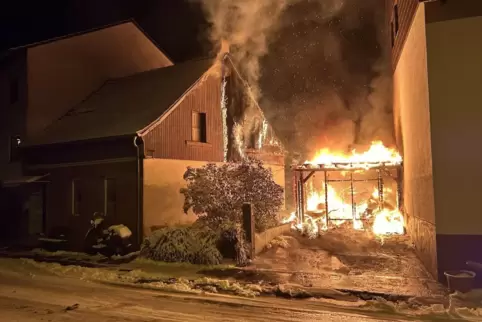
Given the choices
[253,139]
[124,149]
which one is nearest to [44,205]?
[124,149]

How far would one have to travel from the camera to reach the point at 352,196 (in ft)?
60.0

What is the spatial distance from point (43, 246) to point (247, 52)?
1400 centimetres

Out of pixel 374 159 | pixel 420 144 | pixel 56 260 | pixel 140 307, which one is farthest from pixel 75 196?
pixel 374 159

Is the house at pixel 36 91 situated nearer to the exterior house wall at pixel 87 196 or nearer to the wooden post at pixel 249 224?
the exterior house wall at pixel 87 196

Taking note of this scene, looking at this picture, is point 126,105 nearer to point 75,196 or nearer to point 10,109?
point 75,196

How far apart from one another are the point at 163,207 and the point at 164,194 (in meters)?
0.47

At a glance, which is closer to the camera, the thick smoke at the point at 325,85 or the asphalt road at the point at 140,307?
the asphalt road at the point at 140,307

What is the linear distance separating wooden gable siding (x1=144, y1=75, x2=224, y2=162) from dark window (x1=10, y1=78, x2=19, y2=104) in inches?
328

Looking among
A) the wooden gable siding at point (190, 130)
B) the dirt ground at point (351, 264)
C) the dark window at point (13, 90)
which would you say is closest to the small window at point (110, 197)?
the wooden gable siding at point (190, 130)

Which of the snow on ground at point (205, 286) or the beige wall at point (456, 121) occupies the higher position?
the beige wall at point (456, 121)

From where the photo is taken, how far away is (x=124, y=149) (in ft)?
49.2

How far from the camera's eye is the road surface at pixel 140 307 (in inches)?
279

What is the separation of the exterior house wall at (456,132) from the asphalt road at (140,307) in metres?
3.22

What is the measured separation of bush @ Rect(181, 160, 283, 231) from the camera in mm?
13938
